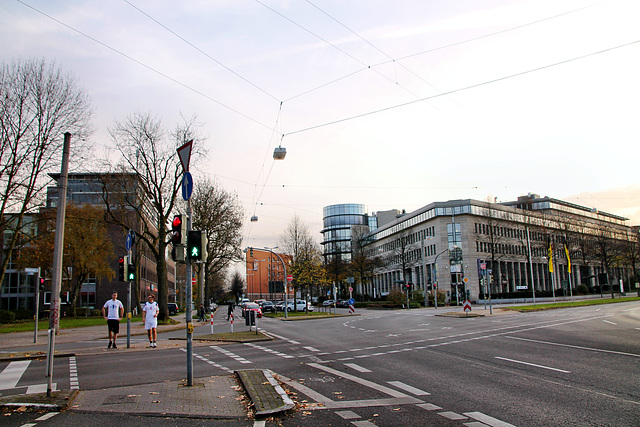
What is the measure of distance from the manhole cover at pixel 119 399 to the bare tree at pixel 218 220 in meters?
34.9

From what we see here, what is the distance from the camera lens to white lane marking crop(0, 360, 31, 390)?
1009cm

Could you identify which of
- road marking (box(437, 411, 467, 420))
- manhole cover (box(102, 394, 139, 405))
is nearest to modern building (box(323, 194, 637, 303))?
manhole cover (box(102, 394, 139, 405))

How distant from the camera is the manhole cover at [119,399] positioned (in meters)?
7.87

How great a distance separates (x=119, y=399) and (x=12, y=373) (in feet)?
18.4

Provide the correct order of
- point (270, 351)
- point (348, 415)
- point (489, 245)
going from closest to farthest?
point (348, 415)
point (270, 351)
point (489, 245)

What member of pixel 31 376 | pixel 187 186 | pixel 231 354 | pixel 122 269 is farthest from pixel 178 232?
pixel 122 269

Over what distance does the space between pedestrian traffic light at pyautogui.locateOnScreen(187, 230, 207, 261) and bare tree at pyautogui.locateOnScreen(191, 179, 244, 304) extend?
34.1 metres

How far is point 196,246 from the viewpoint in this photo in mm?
9281

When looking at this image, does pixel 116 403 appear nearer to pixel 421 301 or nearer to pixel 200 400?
pixel 200 400

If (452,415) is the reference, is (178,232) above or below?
above

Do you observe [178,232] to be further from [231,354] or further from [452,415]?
[231,354]

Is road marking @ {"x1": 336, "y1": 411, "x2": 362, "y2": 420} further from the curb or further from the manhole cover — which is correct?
the manhole cover

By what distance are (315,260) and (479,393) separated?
4469 cm

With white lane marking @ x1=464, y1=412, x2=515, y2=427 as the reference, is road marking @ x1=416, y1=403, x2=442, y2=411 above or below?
below
